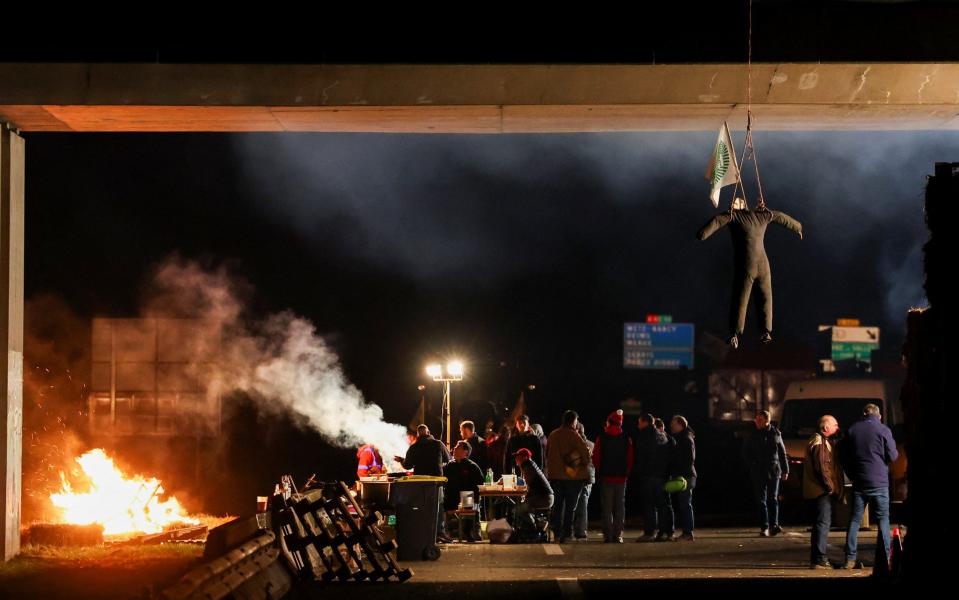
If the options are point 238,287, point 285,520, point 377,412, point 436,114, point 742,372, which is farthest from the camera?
point 742,372

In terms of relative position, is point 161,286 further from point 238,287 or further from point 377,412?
point 377,412

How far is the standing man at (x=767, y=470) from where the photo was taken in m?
16.4

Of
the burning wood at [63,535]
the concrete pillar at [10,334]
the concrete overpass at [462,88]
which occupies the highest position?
the concrete overpass at [462,88]

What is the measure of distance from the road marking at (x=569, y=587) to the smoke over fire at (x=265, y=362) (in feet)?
40.2

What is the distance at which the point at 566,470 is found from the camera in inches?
626

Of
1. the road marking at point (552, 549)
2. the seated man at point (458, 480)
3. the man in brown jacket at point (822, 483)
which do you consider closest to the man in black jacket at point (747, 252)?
the man in brown jacket at point (822, 483)

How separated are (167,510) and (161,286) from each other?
30.9ft

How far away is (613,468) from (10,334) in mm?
8001

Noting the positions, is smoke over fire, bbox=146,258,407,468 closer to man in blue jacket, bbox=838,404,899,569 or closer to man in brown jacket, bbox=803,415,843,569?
man in brown jacket, bbox=803,415,843,569

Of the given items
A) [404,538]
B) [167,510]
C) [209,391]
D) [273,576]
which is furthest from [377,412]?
[273,576]

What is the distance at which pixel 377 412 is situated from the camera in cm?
2628

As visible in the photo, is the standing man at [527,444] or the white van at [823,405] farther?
the white van at [823,405]

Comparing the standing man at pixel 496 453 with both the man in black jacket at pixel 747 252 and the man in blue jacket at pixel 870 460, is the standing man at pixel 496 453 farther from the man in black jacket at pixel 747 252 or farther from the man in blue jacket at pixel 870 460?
the man in blue jacket at pixel 870 460

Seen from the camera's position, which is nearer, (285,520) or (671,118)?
(285,520)
